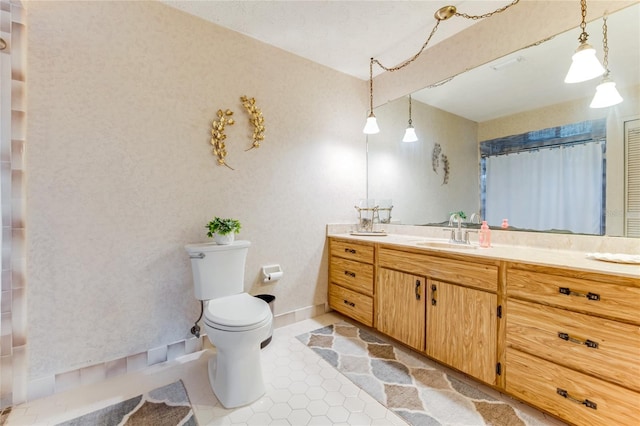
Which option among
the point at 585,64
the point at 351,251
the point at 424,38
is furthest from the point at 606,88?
the point at 351,251

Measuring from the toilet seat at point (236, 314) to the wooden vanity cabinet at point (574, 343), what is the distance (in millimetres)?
1351

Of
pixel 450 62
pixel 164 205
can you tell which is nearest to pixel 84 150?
pixel 164 205

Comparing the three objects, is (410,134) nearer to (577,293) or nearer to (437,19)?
(437,19)

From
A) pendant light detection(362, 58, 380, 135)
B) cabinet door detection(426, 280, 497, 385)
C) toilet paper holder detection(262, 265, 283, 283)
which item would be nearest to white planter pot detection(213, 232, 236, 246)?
toilet paper holder detection(262, 265, 283, 283)

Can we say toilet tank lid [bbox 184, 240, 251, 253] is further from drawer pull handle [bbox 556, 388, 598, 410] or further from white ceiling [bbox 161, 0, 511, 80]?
drawer pull handle [bbox 556, 388, 598, 410]

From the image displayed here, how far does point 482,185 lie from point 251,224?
1.87 meters

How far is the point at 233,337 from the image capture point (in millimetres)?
1440

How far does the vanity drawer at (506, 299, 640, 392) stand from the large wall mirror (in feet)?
2.21

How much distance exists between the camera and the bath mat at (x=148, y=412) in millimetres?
1353

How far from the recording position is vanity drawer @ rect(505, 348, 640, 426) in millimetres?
1115

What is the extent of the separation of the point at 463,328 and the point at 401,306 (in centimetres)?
45

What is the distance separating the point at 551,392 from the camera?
1.30 m

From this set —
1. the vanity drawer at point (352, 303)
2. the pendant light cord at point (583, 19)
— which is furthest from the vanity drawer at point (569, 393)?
the pendant light cord at point (583, 19)

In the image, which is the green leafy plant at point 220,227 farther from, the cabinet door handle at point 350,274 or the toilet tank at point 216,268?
the cabinet door handle at point 350,274
